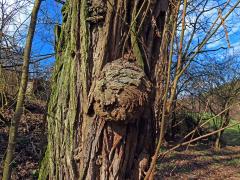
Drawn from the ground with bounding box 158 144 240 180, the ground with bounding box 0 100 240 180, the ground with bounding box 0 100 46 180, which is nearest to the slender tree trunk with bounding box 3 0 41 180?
the ground with bounding box 0 100 240 180

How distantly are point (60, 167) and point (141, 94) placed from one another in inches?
27.4

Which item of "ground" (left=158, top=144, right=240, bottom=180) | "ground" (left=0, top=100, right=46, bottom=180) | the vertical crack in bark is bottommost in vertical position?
"ground" (left=158, top=144, right=240, bottom=180)

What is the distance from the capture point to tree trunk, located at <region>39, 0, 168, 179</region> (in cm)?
166

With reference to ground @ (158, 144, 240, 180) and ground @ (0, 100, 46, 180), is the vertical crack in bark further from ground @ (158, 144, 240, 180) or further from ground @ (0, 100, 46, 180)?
ground @ (158, 144, 240, 180)

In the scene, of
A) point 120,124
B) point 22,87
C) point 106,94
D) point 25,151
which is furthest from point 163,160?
point 106,94

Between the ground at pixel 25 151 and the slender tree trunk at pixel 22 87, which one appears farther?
the ground at pixel 25 151

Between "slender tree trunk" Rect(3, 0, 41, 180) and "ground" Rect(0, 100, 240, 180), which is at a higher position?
"slender tree trunk" Rect(3, 0, 41, 180)

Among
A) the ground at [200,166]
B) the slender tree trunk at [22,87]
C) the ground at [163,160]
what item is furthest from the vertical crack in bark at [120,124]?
the ground at [200,166]

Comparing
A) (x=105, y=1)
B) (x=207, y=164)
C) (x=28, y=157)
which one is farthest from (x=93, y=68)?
(x=207, y=164)

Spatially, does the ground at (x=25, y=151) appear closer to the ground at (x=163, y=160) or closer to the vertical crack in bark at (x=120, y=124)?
the ground at (x=163, y=160)

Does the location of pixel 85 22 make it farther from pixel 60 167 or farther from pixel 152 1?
pixel 60 167

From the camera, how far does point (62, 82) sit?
187 cm

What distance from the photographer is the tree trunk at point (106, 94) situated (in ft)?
5.46

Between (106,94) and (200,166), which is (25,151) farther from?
(200,166)
